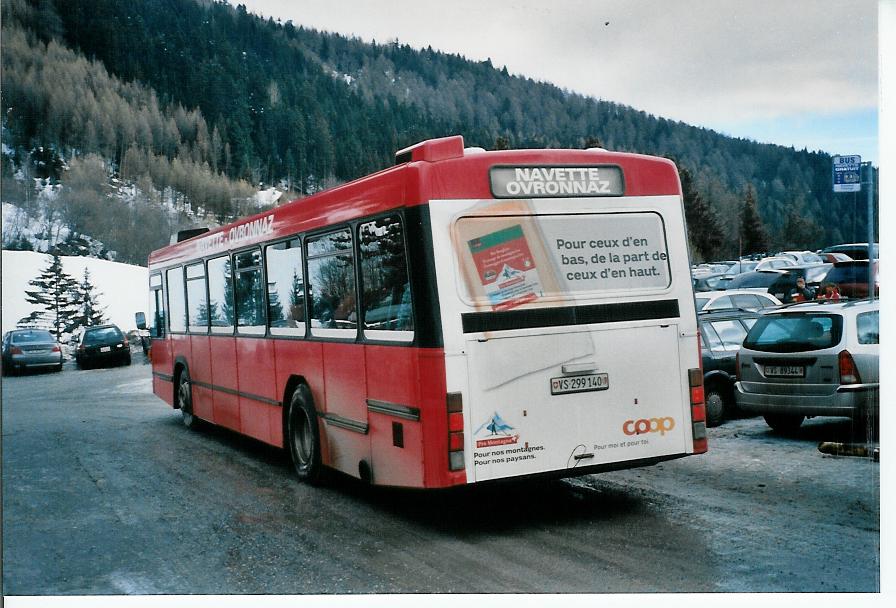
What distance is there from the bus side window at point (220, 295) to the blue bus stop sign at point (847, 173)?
19.8 ft

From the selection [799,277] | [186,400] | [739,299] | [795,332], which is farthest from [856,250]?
[186,400]

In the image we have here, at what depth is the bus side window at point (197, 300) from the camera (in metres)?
10.8

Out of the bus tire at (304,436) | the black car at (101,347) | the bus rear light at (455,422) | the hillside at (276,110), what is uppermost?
the hillside at (276,110)

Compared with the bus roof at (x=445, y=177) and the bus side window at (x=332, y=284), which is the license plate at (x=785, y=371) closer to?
the bus roof at (x=445, y=177)

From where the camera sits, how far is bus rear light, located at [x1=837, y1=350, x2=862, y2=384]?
27.2ft

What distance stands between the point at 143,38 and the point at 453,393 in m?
5.12

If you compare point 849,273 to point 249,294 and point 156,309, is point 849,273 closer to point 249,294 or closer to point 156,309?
point 249,294

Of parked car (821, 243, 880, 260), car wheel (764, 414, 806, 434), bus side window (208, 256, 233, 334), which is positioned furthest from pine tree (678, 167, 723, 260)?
bus side window (208, 256, 233, 334)

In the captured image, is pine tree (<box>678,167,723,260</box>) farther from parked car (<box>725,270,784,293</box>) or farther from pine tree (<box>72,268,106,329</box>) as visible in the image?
pine tree (<box>72,268,106,329</box>)

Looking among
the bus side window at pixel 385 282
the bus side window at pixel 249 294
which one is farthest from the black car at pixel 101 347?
the bus side window at pixel 385 282

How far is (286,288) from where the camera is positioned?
8.39 m

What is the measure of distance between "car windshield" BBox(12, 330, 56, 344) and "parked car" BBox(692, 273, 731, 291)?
5993 mm

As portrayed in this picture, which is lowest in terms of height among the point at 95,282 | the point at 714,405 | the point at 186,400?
the point at 714,405

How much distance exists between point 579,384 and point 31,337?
4975 millimetres
